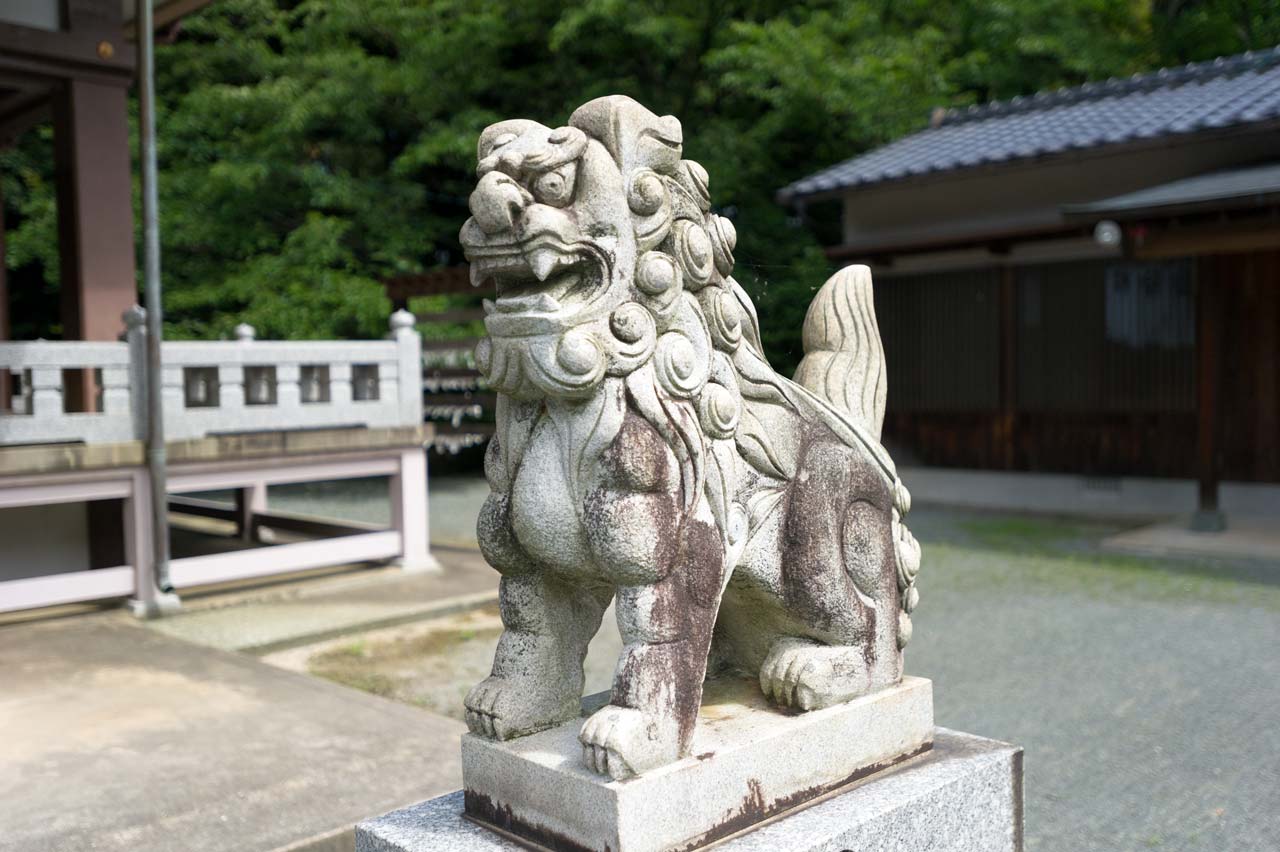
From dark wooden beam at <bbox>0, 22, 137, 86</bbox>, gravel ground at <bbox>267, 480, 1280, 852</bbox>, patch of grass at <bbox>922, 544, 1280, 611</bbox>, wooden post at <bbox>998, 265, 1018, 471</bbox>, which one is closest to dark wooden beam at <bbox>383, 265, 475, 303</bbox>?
dark wooden beam at <bbox>0, 22, 137, 86</bbox>

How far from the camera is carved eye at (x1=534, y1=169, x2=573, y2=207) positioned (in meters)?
1.94

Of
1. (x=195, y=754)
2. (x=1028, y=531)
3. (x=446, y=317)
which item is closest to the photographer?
(x=195, y=754)

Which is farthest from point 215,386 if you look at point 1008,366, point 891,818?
point 1008,366

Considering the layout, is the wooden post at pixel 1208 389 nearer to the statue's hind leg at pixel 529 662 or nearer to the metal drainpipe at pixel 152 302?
the metal drainpipe at pixel 152 302

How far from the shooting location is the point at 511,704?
84.9 inches

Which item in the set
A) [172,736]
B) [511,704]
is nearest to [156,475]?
[172,736]

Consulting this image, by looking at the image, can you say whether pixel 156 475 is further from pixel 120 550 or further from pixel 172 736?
pixel 172 736

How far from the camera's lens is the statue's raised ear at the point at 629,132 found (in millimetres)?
2006

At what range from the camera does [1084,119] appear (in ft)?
36.9

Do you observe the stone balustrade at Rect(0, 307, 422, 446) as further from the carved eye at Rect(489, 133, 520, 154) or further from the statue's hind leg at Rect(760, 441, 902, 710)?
the statue's hind leg at Rect(760, 441, 902, 710)

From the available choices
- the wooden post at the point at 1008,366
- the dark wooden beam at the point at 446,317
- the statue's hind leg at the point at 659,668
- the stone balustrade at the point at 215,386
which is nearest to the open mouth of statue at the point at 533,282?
the statue's hind leg at the point at 659,668

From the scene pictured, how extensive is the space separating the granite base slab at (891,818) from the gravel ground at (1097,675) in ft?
3.16

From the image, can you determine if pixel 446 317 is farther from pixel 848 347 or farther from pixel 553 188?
pixel 553 188

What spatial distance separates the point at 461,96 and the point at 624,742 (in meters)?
14.5
